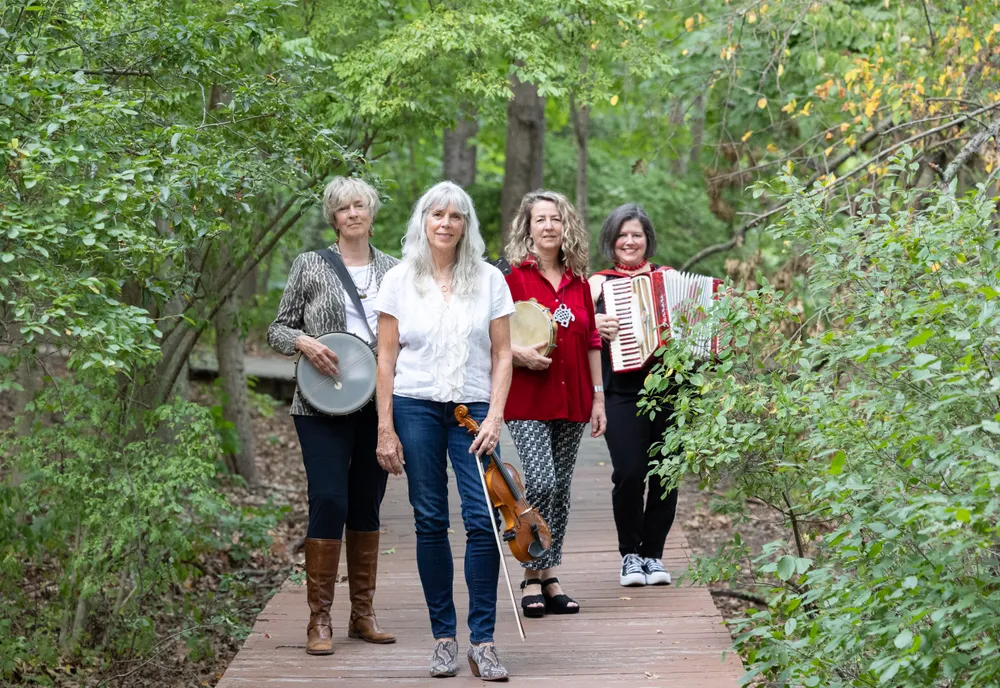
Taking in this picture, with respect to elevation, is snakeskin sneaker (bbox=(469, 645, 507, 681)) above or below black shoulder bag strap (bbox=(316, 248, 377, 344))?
below

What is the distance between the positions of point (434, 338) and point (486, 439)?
0.46 m

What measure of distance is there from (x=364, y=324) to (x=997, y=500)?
9.66 ft

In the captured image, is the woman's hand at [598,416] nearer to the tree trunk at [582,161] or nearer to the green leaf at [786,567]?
the green leaf at [786,567]

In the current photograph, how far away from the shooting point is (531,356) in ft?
19.2

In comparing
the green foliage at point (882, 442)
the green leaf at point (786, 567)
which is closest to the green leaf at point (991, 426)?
the green foliage at point (882, 442)

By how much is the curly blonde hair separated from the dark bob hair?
0.91ft

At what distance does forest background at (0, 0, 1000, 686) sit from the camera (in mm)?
4035

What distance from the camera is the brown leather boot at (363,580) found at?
5656 mm

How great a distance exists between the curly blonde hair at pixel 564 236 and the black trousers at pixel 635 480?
0.81 metres

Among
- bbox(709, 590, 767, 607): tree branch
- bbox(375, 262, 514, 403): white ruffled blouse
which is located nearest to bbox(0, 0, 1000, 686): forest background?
bbox(709, 590, 767, 607): tree branch

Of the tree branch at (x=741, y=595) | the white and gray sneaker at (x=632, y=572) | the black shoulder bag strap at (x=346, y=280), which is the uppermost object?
the black shoulder bag strap at (x=346, y=280)

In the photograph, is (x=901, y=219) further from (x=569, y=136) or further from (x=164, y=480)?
(x=569, y=136)

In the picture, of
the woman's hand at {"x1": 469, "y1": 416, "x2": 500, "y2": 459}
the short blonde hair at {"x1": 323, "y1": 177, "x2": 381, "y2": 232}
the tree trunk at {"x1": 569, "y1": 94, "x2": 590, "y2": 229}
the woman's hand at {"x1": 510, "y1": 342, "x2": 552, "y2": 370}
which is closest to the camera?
the woman's hand at {"x1": 469, "y1": 416, "x2": 500, "y2": 459}

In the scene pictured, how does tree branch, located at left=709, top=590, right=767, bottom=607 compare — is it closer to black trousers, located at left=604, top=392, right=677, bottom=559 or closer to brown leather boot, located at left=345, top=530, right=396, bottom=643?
black trousers, located at left=604, top=392, right=677, bottom=559
